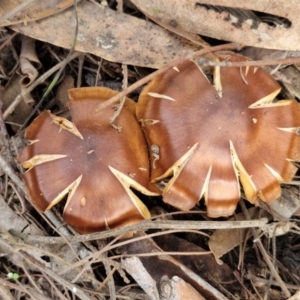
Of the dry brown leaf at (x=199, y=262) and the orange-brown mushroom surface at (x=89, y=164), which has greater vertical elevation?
the orange-brown mushroom surface at (x=89, y=164)

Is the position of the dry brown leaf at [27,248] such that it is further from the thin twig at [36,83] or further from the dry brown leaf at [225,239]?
the dry brown leaf at [225,239]

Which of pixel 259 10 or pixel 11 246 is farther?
pixel 11 246

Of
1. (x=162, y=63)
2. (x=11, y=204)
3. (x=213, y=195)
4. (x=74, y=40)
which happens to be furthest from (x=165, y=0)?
(x=11, y=204)

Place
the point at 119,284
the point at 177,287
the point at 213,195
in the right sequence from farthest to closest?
the point at 119,284 < the point at 177,287 < the point at 213,195

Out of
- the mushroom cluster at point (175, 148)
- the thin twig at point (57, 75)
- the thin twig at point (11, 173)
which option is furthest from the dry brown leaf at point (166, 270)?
the thin twig at point (57, 75)

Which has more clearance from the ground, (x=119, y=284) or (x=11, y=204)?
(x=11, y=204)

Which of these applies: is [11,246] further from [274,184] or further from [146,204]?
[274,184]

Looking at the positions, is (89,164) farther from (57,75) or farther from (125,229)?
(57,75)

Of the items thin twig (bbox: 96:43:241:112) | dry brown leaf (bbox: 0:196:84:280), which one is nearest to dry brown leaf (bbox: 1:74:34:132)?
dry brown leaf (bbox: 0:196:84:280)
